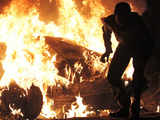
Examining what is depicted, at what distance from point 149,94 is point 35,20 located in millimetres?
5888

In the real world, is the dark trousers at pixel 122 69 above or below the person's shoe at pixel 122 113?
above

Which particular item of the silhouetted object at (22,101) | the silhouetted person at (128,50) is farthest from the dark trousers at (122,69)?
the silhouetted object at (22,101)

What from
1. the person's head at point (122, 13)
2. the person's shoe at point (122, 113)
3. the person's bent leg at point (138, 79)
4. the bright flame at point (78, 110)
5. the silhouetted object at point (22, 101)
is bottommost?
the bright flame at point (78, 110)

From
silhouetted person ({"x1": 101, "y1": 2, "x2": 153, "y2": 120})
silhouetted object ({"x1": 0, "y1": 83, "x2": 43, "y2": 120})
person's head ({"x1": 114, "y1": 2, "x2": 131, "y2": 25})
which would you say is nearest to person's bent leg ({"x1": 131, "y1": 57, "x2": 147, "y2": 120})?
silhouetted person ({"x1": 101, "y1": 2, "x2": 153, "y2": 120})

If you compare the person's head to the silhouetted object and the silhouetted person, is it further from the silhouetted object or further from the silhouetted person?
the silhouetted object

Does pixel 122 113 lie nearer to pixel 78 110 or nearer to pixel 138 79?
pixel 138 79

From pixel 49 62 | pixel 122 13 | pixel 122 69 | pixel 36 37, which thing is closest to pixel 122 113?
pixel 122 69

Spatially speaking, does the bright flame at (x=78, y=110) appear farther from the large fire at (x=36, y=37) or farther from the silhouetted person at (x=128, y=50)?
the silhouetted person at (x=128, y=50)

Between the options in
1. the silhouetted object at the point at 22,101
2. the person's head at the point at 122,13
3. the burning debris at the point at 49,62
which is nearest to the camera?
the person's head at the point at 122,13

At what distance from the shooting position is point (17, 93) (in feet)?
16.5

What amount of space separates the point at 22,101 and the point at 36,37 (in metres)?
5.34

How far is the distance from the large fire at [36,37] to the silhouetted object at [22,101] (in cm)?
145

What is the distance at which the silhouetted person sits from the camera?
420 cm

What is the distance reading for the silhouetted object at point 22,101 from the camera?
190 inches
